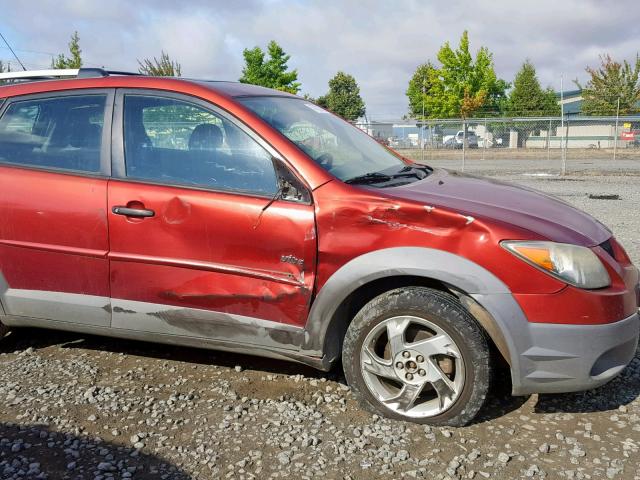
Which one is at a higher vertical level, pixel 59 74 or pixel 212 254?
pixel 59 74

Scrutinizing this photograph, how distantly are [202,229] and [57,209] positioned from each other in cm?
94

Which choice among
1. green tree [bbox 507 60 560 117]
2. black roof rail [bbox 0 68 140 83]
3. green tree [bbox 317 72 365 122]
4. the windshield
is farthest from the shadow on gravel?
green tree [bbox 317 72 365 122]

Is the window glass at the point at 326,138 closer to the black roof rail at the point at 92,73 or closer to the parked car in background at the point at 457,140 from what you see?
the black roof rail at the point at 92,73

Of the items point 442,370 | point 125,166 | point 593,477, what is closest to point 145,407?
point 125,166

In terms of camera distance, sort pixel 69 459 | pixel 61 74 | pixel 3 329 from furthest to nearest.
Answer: pixel 61 74 < pixel 3 329 < pixel 69 459

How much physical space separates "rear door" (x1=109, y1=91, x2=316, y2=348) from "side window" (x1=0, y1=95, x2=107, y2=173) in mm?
187

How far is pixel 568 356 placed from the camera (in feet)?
9.37

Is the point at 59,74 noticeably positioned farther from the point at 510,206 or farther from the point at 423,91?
the point at 423,91

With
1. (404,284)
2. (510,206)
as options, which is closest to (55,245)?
(404,284)

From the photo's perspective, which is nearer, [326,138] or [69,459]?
[69,459]

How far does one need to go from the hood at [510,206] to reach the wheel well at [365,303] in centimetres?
40

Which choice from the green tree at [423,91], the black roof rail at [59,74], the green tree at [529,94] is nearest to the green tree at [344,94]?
the green tree at [423,91]

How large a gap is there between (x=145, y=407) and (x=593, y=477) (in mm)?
2265

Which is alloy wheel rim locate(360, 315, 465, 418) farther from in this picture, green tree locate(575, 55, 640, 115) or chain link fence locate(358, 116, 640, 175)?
green tree locate(575, 55, 640, 115)
